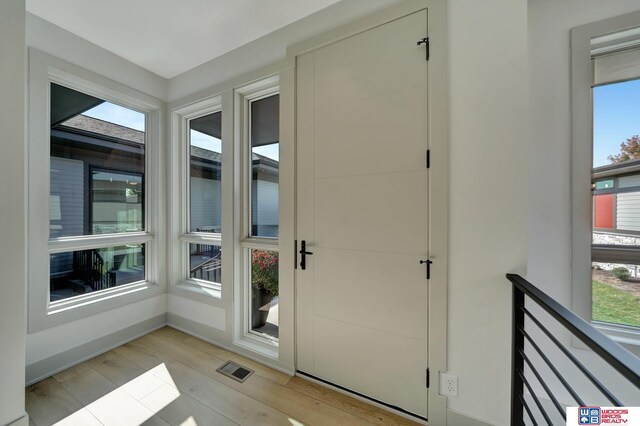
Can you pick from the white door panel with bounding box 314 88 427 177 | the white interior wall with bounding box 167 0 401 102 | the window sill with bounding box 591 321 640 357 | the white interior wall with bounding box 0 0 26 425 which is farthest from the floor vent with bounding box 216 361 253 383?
the white interior wall with bounding box 167 0 401 102

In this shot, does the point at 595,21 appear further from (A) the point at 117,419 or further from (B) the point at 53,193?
(B) the point at 53,193

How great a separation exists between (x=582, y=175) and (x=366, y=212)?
1351mm

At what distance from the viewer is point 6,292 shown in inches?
54.0

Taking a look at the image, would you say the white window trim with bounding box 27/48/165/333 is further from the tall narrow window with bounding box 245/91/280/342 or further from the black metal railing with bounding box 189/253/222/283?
the tall narrow window with bounding box 245/91/280/342

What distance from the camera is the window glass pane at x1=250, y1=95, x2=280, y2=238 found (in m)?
2.27

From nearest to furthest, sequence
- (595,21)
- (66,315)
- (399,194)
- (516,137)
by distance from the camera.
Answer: (516,137)
(595,21)
(399,194)
(66,315)

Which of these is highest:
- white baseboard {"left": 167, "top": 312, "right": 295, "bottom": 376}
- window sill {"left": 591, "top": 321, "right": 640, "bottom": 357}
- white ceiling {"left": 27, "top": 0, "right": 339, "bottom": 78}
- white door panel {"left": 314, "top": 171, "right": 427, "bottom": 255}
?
white ceiling {"left": 27, "top": 0, "right": 339, "bottom": 78}

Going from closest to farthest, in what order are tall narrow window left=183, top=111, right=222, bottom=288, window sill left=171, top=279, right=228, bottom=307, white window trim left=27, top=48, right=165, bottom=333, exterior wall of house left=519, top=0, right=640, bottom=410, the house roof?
1. exterior wall of house left=519, top=0, right=640, bottom=410
2. white window trim left=27, top=48, right=165, bottom=333
3. the house roof
4. window sill left=171, top=279, right=228, bottom=307
5. tall narrow window left=183, top=111, right=222, bottom=288

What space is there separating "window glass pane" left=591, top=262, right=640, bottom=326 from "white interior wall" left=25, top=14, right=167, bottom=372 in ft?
11.8

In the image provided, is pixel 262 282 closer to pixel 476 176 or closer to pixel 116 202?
pixel 116 202

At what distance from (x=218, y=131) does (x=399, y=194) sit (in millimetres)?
2141

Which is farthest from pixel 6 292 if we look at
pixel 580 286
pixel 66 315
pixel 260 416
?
pixel 580 286

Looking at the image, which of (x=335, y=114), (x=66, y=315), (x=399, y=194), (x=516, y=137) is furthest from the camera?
(x=66, y=315)

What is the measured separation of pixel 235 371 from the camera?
6.68 ft
